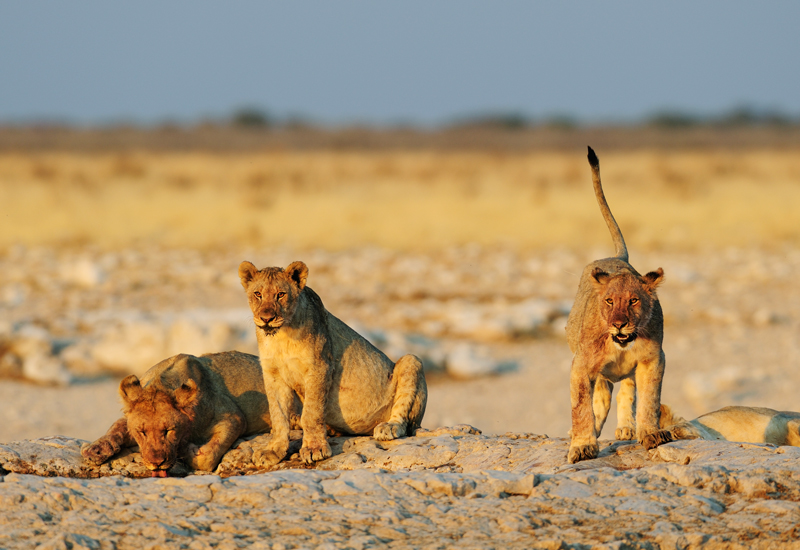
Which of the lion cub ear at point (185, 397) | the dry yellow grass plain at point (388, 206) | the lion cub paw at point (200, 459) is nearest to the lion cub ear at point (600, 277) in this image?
the lion cub ear at point (185, 397)

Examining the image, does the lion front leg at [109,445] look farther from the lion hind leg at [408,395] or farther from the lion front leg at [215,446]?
the lion hind leg at [408,395]

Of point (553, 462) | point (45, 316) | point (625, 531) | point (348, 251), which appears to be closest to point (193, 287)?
point (45, 316)

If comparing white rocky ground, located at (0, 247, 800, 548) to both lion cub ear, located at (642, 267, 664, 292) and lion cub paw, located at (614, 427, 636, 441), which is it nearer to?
lion cub paw, located at (614, 427, 636, 441)

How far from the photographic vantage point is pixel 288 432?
6004mm

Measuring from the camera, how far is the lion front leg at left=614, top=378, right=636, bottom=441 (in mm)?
5785

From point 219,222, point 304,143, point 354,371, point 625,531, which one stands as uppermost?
point 304,143

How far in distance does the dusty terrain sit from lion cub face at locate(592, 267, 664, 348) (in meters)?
0.69

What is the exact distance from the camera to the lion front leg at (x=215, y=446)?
5902 mm

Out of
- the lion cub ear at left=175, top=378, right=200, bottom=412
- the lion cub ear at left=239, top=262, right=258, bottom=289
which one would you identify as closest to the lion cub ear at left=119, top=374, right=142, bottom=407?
the lion cub ear at left=175, top=378, right=200, bottom=412

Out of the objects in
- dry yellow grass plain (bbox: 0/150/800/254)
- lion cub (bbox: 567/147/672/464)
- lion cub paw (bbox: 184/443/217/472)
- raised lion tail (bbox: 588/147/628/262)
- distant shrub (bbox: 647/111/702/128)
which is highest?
distant shrub (bbox: 647/111/702/128)

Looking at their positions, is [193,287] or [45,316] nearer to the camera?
[45,316]

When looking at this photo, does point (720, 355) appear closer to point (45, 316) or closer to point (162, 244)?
point (45, 316)

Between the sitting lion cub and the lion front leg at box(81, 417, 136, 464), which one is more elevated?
the sitting lion cub

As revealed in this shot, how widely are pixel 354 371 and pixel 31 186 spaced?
21536mm
